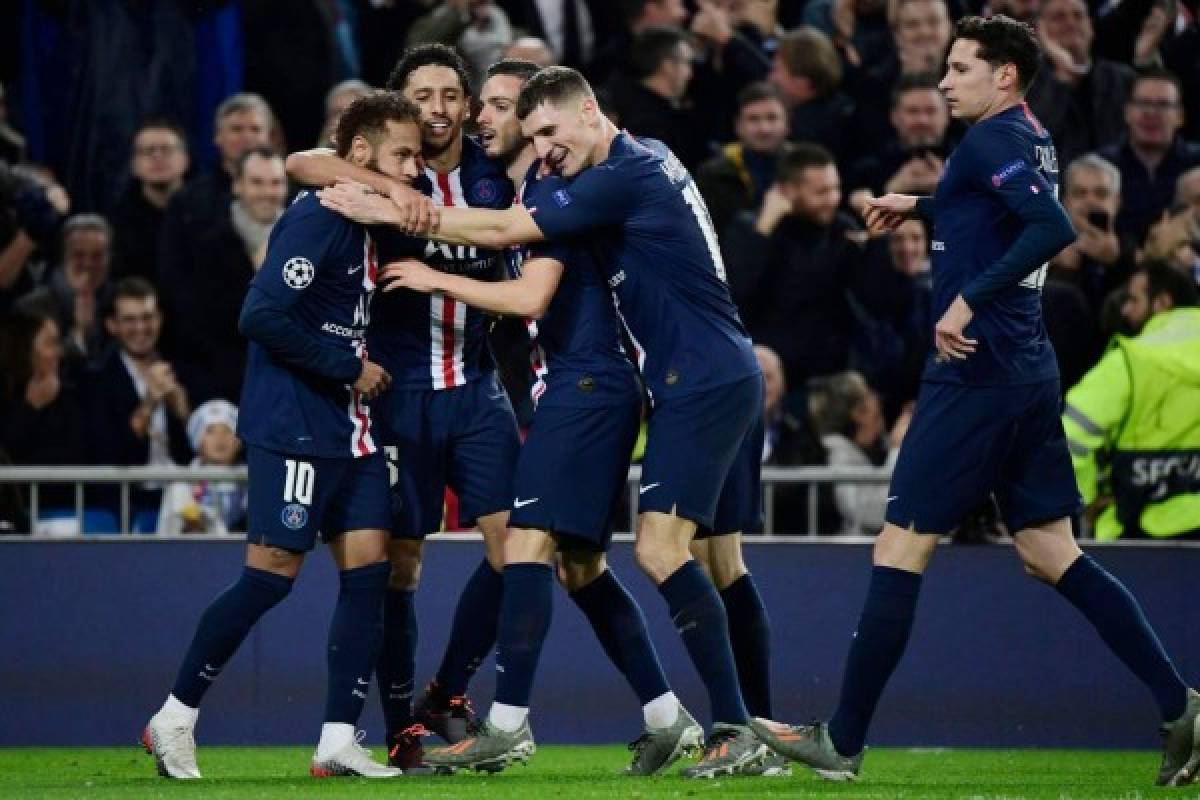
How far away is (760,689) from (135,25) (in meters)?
5.99

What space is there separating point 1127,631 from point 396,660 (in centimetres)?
242

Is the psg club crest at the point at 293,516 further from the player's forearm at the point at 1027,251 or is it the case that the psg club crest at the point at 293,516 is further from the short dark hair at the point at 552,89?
the player's forearm at the point at 1027,251

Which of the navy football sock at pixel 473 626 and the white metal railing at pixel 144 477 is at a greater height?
the white metal railing at pixel 144 477

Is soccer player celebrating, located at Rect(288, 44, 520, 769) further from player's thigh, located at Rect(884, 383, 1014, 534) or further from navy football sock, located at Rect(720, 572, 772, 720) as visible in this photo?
player's thigh, located at Rect(884, 383, 1014, 534)

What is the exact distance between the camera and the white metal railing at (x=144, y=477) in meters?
9.31

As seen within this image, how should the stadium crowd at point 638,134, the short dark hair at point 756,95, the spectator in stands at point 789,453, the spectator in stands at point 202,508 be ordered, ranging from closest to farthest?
1. the spectator in stands at point 202,508
2. the spectator in stands at point 789,453
3. the stadium crowd at point 638,134
4. the short dark hair at point 756,95

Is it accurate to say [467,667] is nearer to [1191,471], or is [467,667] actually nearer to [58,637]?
[58,637]

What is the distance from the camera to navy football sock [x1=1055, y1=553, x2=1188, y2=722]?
7.11 metres

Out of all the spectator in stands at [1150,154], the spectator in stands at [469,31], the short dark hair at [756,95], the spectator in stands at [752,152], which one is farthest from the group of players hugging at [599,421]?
the spectator in stands at [1150,154]

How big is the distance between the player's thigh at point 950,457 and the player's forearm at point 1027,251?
31 cm

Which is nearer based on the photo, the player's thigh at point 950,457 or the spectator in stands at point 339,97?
the player's thigh at point 950,457

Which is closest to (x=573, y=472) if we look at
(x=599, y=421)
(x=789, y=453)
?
(x=599, y=421)

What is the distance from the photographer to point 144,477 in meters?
9.30

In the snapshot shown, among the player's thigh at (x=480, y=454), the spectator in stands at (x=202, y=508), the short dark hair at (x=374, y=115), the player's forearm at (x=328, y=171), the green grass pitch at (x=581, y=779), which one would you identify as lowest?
the green grass pitch at (x=581, y=779)
